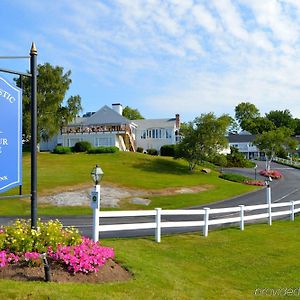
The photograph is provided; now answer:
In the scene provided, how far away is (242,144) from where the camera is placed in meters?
116

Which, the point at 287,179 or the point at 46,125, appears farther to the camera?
the point at 46,125

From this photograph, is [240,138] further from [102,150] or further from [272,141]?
[102,150]

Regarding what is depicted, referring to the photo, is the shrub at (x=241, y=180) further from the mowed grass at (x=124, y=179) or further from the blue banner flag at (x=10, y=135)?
the blue banner flag at (x=10, y=135)

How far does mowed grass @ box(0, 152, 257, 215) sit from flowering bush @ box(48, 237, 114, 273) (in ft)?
56.2

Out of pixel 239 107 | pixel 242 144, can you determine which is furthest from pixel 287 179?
pixel 239 107

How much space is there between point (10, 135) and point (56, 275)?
285 centimetres

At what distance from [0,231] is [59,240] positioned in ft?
3.83

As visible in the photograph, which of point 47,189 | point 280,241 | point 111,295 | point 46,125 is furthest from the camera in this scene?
point 46,125

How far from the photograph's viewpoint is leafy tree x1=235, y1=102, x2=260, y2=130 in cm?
14679

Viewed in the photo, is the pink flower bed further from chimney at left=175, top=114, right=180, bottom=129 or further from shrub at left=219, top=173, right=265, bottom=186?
chimney at left=175, top=114, right=180, bottom=129

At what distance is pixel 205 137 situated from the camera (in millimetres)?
48375

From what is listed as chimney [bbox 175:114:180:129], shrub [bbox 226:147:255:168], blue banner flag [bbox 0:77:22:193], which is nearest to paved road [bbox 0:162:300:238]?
blue banner flag [bbox 0:77:22:193]

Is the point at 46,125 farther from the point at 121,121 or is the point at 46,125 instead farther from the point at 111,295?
the point at 111,295

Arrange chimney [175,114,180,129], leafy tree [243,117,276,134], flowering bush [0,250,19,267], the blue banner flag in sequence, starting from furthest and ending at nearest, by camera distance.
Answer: leafy tree [243,117,276,134], chimney [175,114,180,129], the blue banner flag, flowering bush [0,250,19,267]
